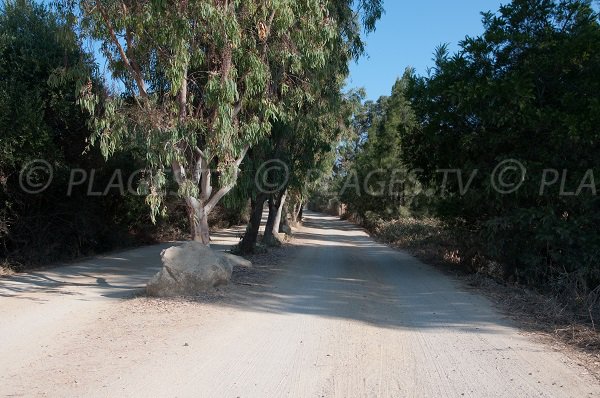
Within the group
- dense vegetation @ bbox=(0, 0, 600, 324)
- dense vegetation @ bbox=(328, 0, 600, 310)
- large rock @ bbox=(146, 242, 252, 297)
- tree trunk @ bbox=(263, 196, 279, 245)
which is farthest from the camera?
tree trunk @ bbox=(263, 196, 279, 245)

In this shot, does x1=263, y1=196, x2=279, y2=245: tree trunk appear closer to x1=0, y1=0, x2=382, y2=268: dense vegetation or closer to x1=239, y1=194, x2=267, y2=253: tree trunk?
x1=239, y1=194, x2=267, y2=253: tree trunk

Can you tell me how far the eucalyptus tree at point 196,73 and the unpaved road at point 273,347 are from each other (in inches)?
→ 106

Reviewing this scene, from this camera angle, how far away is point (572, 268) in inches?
452

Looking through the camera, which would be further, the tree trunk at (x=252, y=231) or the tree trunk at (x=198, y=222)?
the tree trunk at (x=252, y=231)

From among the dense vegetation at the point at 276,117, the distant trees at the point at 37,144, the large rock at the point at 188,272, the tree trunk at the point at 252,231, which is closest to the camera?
the large rock at the point at 188,272

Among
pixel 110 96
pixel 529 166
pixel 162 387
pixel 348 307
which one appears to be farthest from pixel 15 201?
pixel 529 166

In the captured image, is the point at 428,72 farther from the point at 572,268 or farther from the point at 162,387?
the point at 162,387

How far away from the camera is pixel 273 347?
21.5 feet

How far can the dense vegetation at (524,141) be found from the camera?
37.0 ft

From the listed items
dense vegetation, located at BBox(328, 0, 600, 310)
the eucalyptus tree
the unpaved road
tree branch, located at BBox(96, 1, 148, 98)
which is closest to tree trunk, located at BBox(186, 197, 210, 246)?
the eucalyptus tree

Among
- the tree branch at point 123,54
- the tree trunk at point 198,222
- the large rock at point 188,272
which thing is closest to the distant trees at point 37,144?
the tree branch at point 123,54

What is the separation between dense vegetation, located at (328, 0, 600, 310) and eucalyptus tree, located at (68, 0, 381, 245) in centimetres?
427

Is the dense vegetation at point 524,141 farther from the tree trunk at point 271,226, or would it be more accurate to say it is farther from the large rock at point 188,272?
the tree trunk at point 271,226

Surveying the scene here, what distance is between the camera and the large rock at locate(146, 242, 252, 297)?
9.77 meters
